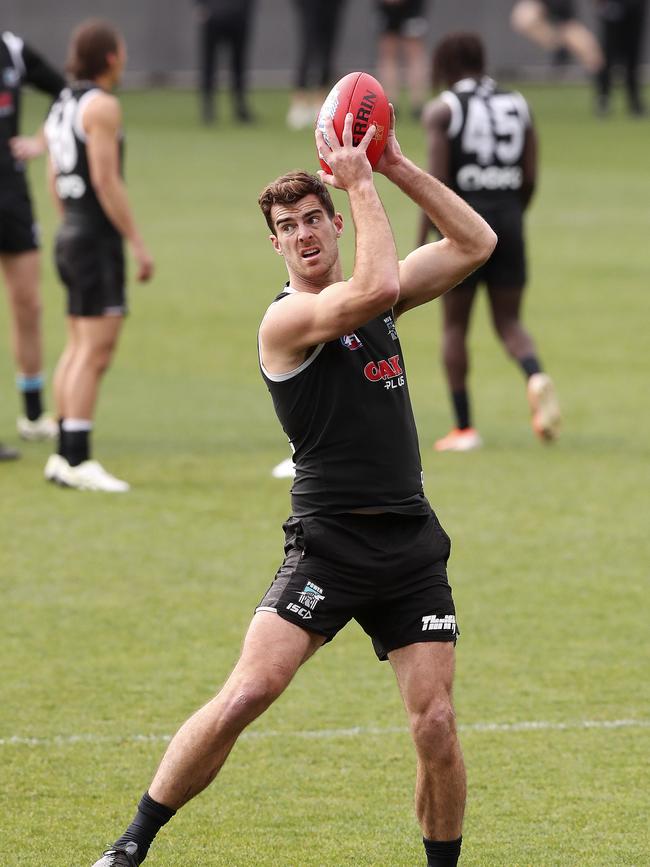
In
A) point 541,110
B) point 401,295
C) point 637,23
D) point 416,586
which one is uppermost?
point 401,295

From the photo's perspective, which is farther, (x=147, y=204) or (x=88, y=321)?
(x=147, y=204)

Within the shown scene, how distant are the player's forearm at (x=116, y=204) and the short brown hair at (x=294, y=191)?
4504 millimetres

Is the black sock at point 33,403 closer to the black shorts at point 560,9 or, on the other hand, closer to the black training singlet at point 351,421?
the black training singlet at point 351,421

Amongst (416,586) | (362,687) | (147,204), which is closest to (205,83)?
(147,204)

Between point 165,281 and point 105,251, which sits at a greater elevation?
point 105,251

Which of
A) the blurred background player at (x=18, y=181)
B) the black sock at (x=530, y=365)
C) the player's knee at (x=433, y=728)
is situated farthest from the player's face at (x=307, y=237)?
the blurred background player at (x=18, y=181)

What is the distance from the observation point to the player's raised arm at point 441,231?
4859 millimetres

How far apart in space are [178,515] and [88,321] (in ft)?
4.21

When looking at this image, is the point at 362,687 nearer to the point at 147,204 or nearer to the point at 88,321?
the point at 88,321

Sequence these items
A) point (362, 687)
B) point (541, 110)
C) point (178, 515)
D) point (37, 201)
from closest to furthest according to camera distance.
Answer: point (362, 687)
point (178, 515)
point (37, 201)
point (541, 110)

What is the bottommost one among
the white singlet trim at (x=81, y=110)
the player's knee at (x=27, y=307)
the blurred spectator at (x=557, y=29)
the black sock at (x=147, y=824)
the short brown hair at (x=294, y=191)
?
the blurred spectator at (x=557, y=29)

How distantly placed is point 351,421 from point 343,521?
295 mm

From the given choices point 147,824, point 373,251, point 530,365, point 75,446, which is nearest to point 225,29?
point 530,365

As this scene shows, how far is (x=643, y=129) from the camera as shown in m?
24.1
